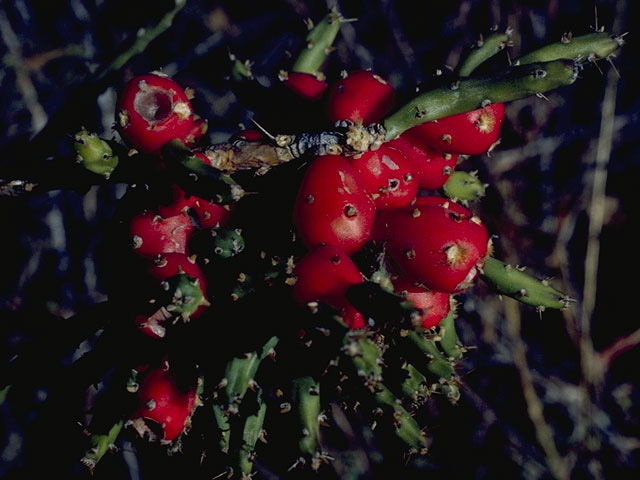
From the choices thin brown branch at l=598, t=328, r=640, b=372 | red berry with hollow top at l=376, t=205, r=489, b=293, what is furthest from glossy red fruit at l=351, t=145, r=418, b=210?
thin brown branch at l=598, t=328, r=640, b=372

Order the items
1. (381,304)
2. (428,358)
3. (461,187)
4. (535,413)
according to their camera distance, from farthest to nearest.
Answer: (535,413)
(461,187)
(428,358)
(381,304)

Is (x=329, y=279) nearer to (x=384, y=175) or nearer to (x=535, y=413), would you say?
(x=384, y=175)

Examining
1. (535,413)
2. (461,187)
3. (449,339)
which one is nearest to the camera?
(449,339)

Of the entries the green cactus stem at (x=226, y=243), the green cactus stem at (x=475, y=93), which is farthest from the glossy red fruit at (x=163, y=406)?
the green cactus stem at (x=475, y=93)

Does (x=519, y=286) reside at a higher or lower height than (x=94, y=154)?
lower

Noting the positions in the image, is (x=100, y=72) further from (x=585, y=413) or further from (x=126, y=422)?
(x=585, y=413)

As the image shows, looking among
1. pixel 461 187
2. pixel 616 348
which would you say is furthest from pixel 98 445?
pixel 616 348
